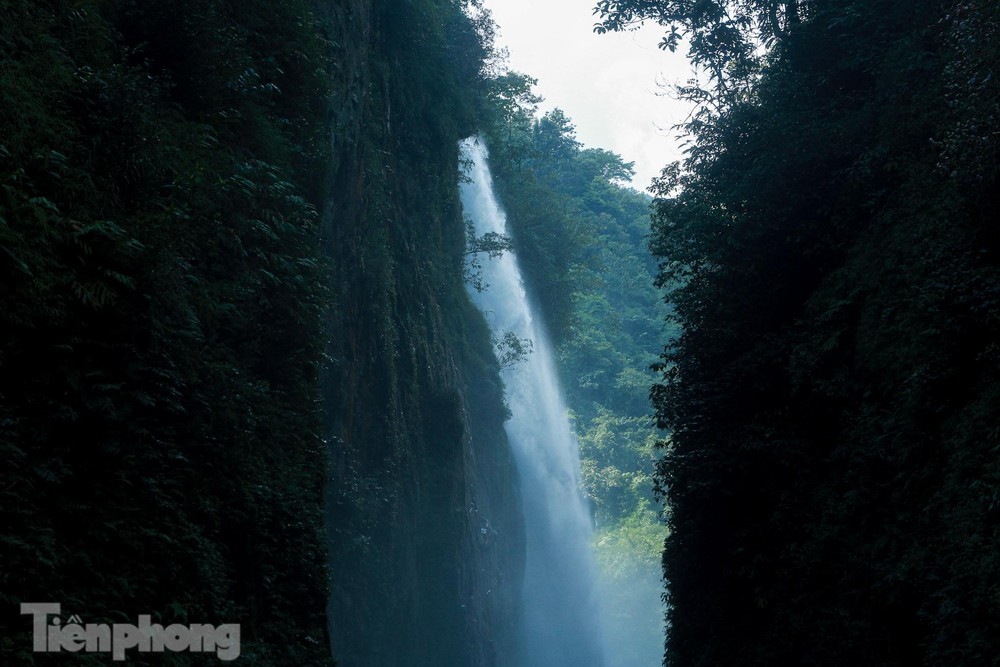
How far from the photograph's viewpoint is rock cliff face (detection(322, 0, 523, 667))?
16.0 meters

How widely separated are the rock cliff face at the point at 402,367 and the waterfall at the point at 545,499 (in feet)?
36.8

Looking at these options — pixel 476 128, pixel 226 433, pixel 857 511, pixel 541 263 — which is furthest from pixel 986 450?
pixel 541 263

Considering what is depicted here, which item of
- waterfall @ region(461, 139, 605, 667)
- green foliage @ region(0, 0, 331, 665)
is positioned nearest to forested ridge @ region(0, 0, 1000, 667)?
green foliage @ region(0, 0, 331, 665)

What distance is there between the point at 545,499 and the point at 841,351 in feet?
120

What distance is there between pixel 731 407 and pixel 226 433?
8.24 meters

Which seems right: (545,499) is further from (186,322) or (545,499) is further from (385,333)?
(186,322)

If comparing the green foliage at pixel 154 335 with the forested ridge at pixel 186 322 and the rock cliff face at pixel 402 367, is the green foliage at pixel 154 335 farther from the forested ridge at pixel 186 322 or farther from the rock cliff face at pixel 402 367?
the rock cliff face at pixel 402 367

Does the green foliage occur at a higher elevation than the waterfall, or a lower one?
lower

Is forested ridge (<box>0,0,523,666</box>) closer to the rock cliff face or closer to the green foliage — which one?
the green foliage

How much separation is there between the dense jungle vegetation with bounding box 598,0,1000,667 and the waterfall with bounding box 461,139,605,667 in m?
25.1

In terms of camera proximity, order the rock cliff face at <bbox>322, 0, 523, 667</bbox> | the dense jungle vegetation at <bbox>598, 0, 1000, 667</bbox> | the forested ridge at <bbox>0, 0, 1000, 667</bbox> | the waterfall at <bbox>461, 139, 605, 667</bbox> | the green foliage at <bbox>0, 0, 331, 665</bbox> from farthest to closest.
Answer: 1. the waterfall at <bbox>461, 139, 605, 667</bbox>
2. the rock cliff face at <bbox>322, 0, 523, 667</bbox>
3. the dense jungle vegetation at <bbox>598, 0, 1000, 667</bbox>
4. the forested ridge at <bbox>0, 0, 1000, 667</bbox>
5. the green foliage at <bbox>0, 0, 331, 665</bbox>

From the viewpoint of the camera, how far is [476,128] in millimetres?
28828

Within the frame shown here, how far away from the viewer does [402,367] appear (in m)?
20.3

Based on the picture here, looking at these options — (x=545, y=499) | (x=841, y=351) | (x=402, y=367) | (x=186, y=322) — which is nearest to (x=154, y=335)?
(x=186, y=322)
